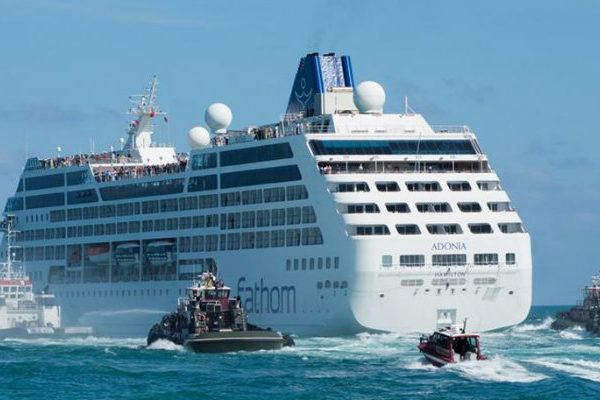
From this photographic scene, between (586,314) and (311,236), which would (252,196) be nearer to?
(311,236)

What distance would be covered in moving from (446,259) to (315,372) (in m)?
18.3

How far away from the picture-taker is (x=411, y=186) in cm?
9444

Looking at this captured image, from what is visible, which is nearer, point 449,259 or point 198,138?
point 449,259

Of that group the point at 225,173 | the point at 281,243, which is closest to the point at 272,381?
the point at 281,243

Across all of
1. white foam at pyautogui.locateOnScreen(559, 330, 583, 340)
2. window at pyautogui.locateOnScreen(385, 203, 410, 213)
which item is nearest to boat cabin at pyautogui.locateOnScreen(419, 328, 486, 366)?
Result: window at pyautogui.locateOnScreen(385, 203, 410, 213)

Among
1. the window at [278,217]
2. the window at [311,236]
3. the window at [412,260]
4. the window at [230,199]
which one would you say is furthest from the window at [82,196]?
the window at [412,260]

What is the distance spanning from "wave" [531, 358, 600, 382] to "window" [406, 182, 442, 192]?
17.2 meters

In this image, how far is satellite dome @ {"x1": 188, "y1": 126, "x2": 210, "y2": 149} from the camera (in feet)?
378

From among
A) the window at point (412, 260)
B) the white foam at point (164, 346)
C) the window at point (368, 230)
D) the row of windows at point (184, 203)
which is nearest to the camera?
the white foam at point (164, 346)

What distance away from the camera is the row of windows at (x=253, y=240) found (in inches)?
3780

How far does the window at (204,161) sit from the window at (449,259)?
19378mm

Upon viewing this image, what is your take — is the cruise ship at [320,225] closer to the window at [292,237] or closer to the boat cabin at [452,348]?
the window at [292,237]

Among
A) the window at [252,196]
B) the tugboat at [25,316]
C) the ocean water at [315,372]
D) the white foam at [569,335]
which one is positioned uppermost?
the window at [252,196]

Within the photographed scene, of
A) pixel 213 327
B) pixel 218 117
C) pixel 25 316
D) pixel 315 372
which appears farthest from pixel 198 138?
pixel 315 372
